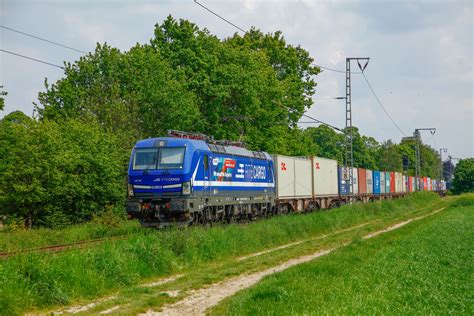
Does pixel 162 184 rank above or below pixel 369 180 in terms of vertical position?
below

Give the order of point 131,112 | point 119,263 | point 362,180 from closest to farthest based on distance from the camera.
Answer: point 119,263, point 131,112, point 362,180

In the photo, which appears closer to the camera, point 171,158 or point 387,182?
point 171,158

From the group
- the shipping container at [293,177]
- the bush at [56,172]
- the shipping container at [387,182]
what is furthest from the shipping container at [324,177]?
the shipping container at [387,182]

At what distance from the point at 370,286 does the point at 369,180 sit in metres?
44.3

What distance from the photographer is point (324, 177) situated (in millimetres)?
41719

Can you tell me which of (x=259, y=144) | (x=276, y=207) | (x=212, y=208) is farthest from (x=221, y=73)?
(x=212, y=208)

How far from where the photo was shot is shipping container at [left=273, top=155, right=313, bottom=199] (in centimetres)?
3384

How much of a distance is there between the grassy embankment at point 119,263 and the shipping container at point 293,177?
31.6ft

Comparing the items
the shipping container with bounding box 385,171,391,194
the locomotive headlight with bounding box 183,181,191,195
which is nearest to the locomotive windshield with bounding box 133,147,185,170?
the locomotive headlight with bounding box 183,181,191,195

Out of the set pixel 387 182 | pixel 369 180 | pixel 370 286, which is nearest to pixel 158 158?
pixel 370 286

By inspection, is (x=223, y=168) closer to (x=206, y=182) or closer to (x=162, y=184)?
(x=206, y=182)

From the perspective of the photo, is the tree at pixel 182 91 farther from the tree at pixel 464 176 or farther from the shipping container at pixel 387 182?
the tree at pixel 464 176

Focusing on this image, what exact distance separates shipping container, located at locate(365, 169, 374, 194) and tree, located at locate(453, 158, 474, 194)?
212 ft

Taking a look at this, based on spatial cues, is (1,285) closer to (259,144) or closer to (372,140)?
(259,144)
